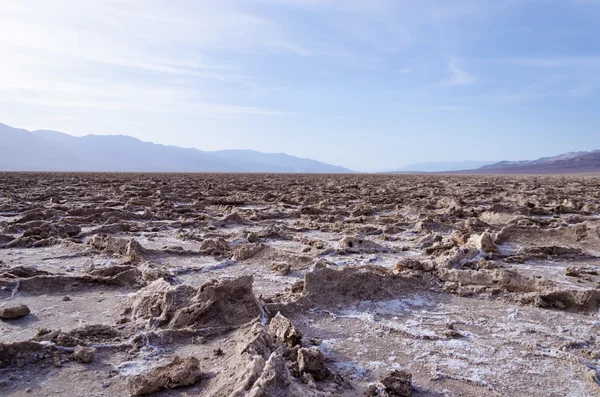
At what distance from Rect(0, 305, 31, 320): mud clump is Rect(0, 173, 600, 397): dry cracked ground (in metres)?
0.01

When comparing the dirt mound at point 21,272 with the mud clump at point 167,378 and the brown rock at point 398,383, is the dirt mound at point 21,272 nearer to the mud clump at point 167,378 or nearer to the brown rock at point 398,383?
the mud clump at point 167,378

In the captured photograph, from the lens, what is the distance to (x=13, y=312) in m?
2.60

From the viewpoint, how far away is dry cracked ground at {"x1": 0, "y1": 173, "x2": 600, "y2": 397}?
191 centimetres

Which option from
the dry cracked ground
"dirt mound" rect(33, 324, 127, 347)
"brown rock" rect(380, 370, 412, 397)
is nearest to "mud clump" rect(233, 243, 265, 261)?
the dry cracked ground

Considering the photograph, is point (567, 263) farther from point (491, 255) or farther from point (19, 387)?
point (19, 387)

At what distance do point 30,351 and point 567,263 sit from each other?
3.92 metres

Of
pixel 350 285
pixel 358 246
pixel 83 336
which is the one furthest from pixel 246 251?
pixel 83 336

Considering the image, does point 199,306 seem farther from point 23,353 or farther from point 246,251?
point 246,251

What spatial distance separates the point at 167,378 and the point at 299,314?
1002 mm

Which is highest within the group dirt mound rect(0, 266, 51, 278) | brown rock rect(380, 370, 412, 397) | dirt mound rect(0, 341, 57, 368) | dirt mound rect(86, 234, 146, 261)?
dirt mound rect(86, 234, 146, 261)

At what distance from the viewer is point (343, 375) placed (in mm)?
2006

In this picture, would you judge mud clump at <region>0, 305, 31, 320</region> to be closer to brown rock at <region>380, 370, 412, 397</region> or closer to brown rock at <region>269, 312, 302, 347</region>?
brown rock at <region>269, 312, 302, 347</region>

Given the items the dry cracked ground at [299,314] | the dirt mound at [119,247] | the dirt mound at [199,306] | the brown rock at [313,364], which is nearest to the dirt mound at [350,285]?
the dry cracked ground at [299,314]

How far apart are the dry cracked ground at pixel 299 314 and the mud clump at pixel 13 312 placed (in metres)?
0.01
